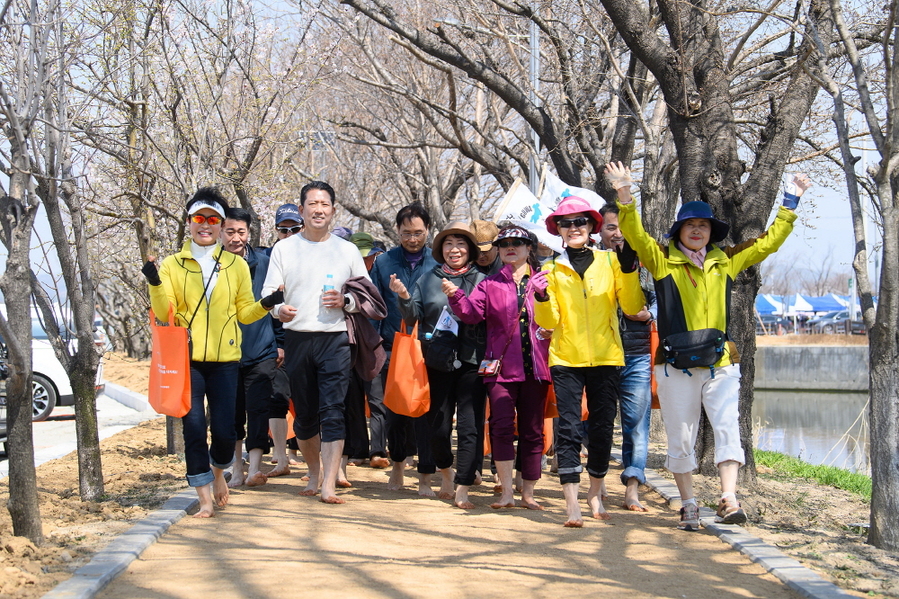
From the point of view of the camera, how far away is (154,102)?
9.48 meters

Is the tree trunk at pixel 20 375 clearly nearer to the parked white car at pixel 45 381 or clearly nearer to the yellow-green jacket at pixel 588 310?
the yellow-green jacket at pixel 588 310

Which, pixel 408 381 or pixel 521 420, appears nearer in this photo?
pixel 521 420

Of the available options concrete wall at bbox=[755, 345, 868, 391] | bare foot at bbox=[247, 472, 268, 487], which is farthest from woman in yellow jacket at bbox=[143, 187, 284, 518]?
concrete wall at bbox=[755, 345, 868, 391]

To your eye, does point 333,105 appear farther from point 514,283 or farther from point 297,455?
point 514,283

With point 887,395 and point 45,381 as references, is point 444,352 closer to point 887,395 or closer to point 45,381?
point 887,395

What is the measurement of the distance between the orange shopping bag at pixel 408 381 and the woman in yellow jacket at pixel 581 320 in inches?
40.4

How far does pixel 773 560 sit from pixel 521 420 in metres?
2.06

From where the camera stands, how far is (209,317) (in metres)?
6.13

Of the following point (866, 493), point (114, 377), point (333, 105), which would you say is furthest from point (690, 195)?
point (114, 377)

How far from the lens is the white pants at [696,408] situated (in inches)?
223

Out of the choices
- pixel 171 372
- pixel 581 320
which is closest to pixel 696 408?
pixel 581 320

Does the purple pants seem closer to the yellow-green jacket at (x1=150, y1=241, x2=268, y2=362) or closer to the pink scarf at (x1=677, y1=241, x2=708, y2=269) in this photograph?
the pink scarf at (x1=677, y1=241, x2=708, y2=269)

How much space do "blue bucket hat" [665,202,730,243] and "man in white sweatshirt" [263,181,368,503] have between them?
222cm

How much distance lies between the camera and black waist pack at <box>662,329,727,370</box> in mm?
5672
